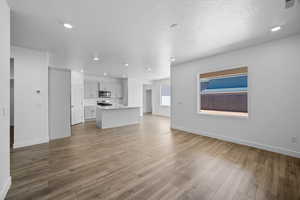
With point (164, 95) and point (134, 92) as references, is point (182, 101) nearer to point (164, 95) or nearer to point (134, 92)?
point (164, 95)

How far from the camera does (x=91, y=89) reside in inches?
299

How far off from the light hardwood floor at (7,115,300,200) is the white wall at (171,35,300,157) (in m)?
0.36

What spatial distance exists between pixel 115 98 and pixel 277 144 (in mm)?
8060

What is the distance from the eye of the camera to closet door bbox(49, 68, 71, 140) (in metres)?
3.86

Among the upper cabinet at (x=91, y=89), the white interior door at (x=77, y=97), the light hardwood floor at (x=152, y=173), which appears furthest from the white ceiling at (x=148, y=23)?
the upper cabinet at (x=91, y=89)

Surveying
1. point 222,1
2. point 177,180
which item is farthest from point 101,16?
point 177,180

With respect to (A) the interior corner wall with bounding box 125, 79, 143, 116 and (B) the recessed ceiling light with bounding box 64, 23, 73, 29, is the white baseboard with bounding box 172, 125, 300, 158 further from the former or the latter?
(A) the interior corner wall with bounding box 125, 79, 143, 116

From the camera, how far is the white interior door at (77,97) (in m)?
6.19

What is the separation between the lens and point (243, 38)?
280cm

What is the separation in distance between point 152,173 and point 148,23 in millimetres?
2647

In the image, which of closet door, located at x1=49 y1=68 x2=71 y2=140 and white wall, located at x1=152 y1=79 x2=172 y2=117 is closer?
closet door, located at x1=49 y1=68 x2=71 y2=140
